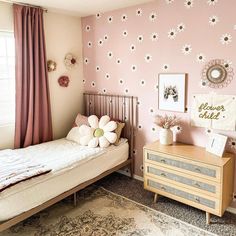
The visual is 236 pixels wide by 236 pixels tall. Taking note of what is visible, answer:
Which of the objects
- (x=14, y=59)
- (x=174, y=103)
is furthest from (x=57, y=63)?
(x=174, y=103)

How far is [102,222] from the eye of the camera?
2.48 meters

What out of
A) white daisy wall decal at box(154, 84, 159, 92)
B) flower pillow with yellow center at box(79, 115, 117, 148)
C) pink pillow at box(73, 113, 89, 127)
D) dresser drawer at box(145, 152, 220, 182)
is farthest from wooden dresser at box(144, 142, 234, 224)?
pink pillow at box(73, 113, 89, 127)

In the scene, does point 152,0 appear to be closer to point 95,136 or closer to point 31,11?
point 31,11

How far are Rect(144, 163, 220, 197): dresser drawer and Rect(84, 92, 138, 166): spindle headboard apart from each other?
2.22ft

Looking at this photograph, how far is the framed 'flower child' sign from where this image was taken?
2.46m

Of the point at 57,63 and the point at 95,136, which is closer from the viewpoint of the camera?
the point at 95,136

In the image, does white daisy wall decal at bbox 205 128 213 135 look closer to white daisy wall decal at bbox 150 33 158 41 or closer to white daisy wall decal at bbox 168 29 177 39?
white daisy wall decal at bbox 168 29 177 39

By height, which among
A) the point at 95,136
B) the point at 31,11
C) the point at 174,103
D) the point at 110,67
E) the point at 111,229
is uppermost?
the point at 31,11

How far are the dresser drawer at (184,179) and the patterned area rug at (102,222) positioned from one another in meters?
0.37

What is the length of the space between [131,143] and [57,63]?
5.08 feet

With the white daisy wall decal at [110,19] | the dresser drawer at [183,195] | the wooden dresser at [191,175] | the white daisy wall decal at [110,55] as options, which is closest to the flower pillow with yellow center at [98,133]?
the wooden dresser at [191,175]

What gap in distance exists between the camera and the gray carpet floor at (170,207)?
2.38 m

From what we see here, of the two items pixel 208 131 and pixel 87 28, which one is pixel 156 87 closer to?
pixel 208 131

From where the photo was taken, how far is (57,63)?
11.5 feet
